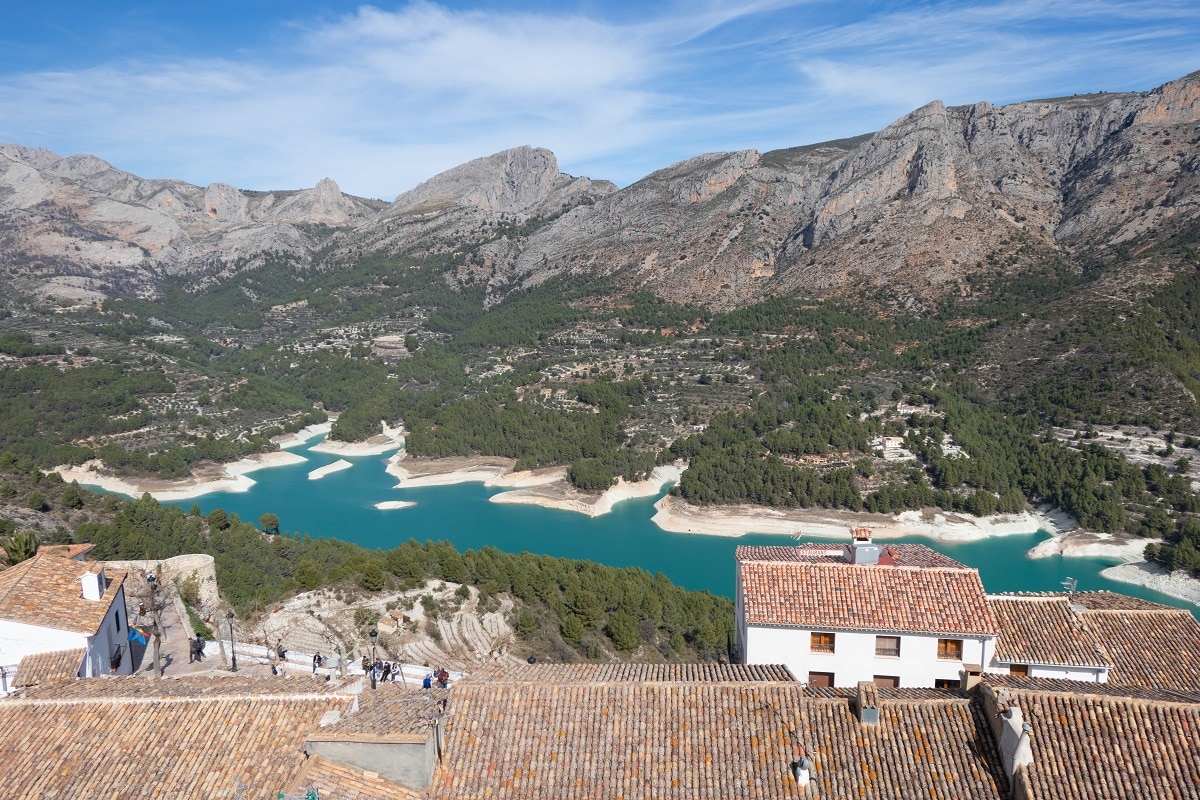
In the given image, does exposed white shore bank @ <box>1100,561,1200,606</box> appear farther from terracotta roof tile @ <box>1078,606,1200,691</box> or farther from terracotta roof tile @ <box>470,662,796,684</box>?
terracotta roof tile @ <box>470,662,796,684</box>

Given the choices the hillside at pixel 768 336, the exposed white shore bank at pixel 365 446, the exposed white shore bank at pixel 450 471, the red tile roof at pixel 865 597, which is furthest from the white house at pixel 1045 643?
the exposed white shore bank at pixel 365 446

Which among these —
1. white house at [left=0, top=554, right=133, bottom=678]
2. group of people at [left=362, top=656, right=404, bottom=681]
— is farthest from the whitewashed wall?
white house at [left=0, top=554, right=133, bottom=678]

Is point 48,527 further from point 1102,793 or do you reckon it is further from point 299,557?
point 1102,793

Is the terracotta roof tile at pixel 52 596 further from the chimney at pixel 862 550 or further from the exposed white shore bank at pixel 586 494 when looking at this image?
the exposed white shore bank at pixel 586 494

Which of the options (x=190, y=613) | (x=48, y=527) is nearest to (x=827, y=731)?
(x=190, y=613)

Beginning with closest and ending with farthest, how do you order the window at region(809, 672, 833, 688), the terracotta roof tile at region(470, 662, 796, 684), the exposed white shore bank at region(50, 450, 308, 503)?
the terracotta roof tile at region(470, 662, 796, 684), the window at region(809, 672, 833, 688), the exposed white shore bank at region(50, 450, 308, 503)

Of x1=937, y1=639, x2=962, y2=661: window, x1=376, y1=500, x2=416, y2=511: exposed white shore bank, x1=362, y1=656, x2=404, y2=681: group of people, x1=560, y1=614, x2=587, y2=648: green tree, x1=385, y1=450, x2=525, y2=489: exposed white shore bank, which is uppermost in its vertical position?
x1=937, y1=639, x2=962, y2=661: window
